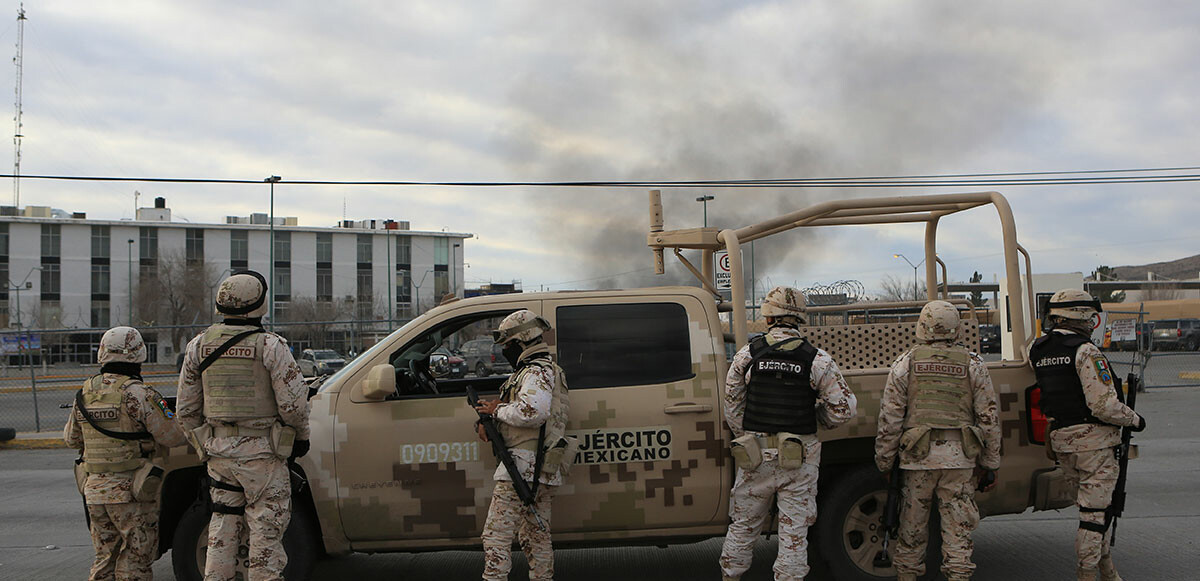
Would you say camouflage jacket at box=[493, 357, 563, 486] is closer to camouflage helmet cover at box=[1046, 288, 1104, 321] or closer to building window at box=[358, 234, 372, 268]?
camouflage helmet cover at box=[1046, 288, 1104, 321]

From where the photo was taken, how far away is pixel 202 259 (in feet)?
218

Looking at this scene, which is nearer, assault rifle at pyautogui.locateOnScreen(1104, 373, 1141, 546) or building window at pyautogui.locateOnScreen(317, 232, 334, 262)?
assault rifle at pyautogui.locateOnScreen(1104, 373, 1141, 546)

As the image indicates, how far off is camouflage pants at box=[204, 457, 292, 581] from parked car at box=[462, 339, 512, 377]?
3581mm

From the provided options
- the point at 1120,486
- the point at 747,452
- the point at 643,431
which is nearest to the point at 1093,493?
the point at 1120,486

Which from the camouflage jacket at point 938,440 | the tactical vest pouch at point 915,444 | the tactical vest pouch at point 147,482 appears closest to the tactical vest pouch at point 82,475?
the tactical vest pouch at point 147,482

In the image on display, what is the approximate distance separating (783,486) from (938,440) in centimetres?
88

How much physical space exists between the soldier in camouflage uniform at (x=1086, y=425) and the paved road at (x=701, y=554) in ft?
2.17

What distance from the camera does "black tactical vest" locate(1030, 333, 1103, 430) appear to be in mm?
4664

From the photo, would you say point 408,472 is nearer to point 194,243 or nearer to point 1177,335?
point 1177,335

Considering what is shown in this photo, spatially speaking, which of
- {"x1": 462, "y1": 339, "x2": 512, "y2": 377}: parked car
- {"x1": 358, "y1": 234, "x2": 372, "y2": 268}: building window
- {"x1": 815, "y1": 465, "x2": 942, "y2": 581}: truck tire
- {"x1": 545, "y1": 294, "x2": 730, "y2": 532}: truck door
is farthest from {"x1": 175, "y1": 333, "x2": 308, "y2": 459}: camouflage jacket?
{"x1": 358, "y1": 234, "x2": 372, "y2": 268}: building window

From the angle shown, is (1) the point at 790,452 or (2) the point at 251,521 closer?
(2) the point at 251,521

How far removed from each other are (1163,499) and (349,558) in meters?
6.77

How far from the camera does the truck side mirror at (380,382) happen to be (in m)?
4.43

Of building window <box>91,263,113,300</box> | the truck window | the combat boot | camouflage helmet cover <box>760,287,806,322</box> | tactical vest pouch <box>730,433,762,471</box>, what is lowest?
the combat boot
